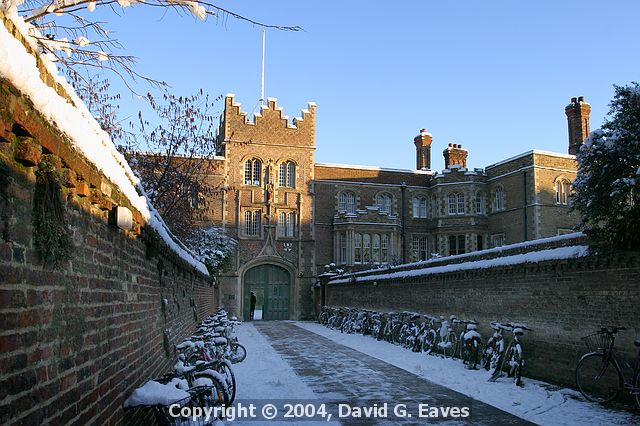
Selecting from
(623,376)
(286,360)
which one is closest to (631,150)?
(623,376)

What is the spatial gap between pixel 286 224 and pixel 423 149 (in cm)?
1333

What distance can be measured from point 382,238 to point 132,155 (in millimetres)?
21052

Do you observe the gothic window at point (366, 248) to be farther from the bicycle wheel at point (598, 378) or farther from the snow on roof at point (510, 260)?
the bicycle wheel at point (598, 378)

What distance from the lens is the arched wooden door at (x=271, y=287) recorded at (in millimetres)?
36281

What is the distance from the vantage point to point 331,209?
38.7 m

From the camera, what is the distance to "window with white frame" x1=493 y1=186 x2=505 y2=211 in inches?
1472

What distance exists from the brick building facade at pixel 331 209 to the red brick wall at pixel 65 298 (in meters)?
30.2

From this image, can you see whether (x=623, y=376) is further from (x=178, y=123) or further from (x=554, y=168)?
(x=554, y=168)

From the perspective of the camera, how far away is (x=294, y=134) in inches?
1492

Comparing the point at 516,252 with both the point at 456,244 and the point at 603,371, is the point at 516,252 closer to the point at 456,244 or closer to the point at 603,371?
the point at 603,371

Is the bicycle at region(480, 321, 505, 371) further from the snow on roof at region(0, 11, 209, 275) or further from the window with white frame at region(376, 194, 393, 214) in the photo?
the window with white frame at region(376, 194, 393, 214)

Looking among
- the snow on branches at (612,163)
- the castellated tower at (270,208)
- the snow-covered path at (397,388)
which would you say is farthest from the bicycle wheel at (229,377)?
the castellated tower at (270,208)

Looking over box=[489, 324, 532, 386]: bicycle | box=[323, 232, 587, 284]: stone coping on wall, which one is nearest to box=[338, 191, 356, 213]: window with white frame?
box=[323, 232, 587, 284]: stone coping on wall

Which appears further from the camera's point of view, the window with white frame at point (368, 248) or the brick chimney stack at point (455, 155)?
the brick chimney stack at point (455, 155)
